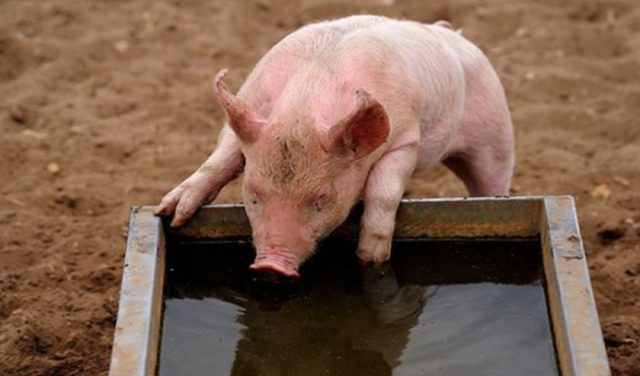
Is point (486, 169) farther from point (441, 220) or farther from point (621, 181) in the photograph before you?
point (441, 220)

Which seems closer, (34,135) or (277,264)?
(277,264)

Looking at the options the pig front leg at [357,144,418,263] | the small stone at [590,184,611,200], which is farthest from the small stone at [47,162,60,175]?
the small stone at [590,184,611,200]

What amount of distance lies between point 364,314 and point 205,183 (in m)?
0.77

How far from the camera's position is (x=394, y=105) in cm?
437

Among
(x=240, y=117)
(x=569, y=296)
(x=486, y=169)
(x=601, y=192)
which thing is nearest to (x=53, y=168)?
(x=486, y=169)

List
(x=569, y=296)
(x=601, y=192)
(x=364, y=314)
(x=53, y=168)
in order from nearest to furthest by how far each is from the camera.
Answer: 1. (x=569, y=296)
2. (x=364, y=314)
3. (x=601, y=192)
4. (x=53, y=168)

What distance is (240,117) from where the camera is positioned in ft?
13.0

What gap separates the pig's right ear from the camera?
397 cm

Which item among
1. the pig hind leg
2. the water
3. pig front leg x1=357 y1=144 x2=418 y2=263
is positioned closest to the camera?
the water

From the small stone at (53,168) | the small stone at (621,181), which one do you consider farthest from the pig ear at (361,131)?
the small stone at (53,168)

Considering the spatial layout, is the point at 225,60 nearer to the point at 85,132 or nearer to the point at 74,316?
the point at 85,132

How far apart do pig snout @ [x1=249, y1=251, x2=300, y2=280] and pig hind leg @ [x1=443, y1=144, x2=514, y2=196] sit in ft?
5.13

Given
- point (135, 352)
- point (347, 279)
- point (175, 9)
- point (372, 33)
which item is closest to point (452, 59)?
point (372, 33)

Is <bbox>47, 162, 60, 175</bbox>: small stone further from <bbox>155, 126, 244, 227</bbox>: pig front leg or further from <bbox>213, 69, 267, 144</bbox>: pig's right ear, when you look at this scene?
<bbox>213, 69, 267, 144</bbox>: pig's right ear
